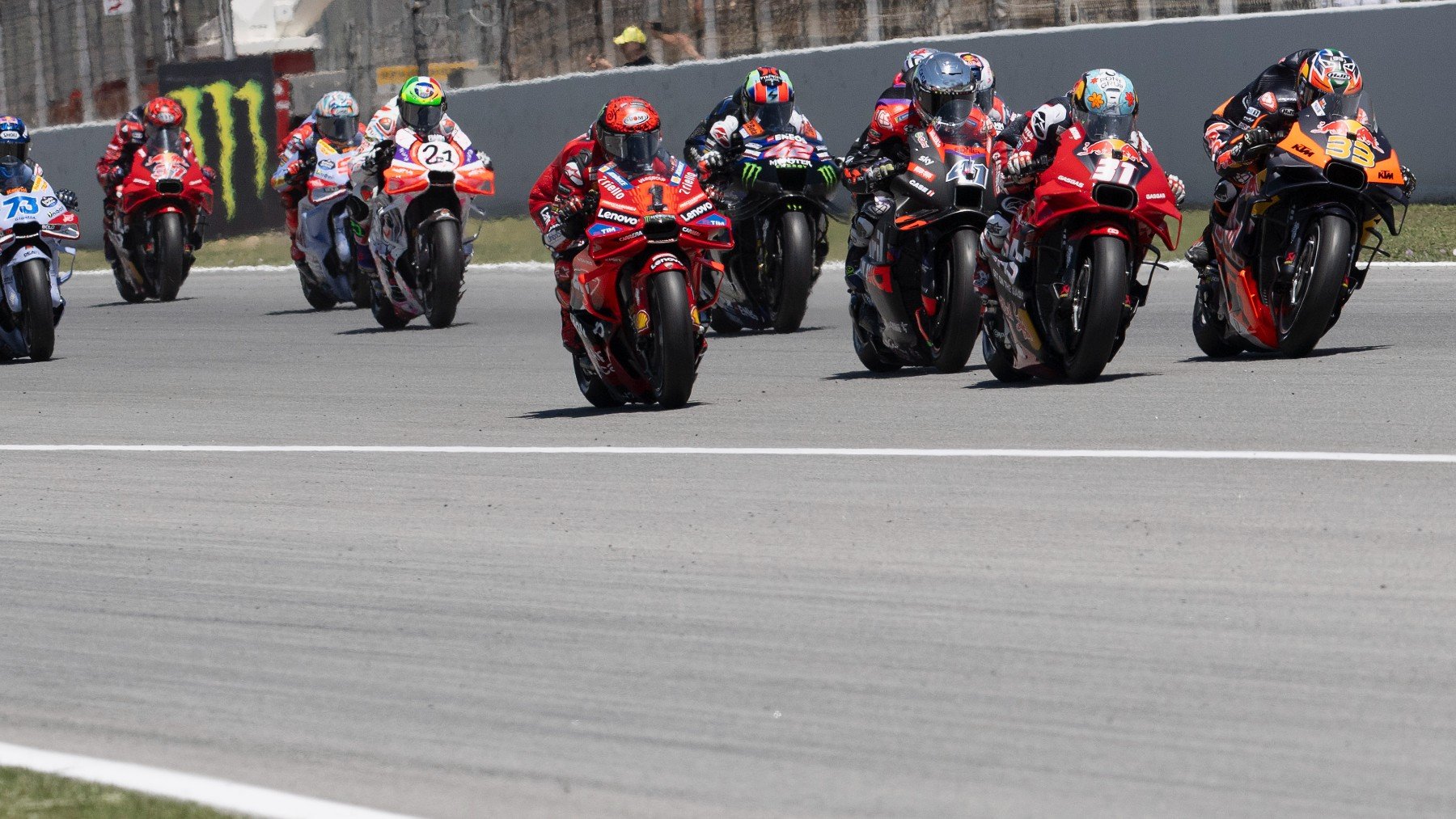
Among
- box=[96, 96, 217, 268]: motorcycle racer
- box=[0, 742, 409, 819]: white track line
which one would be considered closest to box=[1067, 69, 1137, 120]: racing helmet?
box=[0, 742, 409, 819]: white track line

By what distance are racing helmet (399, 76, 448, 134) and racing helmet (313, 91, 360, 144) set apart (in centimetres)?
296

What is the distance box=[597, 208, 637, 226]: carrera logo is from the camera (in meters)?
11.0

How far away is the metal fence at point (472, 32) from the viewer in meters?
23.7

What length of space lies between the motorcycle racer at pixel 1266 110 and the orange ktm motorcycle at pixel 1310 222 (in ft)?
0.22

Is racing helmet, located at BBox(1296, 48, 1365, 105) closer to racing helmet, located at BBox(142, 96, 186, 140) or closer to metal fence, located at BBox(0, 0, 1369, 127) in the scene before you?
metal fence, located at BBox(0, 0, 1369, 127)

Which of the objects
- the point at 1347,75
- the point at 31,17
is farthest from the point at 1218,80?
the point at 31,17

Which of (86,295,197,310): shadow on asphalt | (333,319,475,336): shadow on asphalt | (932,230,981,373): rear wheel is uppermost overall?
(932,230,981,373): rear wheel

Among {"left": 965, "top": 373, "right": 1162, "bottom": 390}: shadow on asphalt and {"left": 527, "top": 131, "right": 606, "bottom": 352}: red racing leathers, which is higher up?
{"left": 527, "top": 131, "right": 606, "bottom": 352}: red racing leathers

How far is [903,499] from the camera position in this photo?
26.1ft

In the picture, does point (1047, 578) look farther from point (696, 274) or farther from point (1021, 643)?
point (696, 274)

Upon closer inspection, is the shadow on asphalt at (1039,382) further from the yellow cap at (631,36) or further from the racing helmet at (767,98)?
the yellow cap at (631,36)

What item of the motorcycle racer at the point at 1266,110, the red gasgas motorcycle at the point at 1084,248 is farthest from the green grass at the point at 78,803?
the motorcycle racer at the point at 1266,110

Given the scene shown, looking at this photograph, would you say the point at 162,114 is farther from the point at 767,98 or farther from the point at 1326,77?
the point at 1326,77

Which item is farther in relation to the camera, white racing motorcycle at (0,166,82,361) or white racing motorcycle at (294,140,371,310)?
white racing motorcycle at (294,140,371,310)
